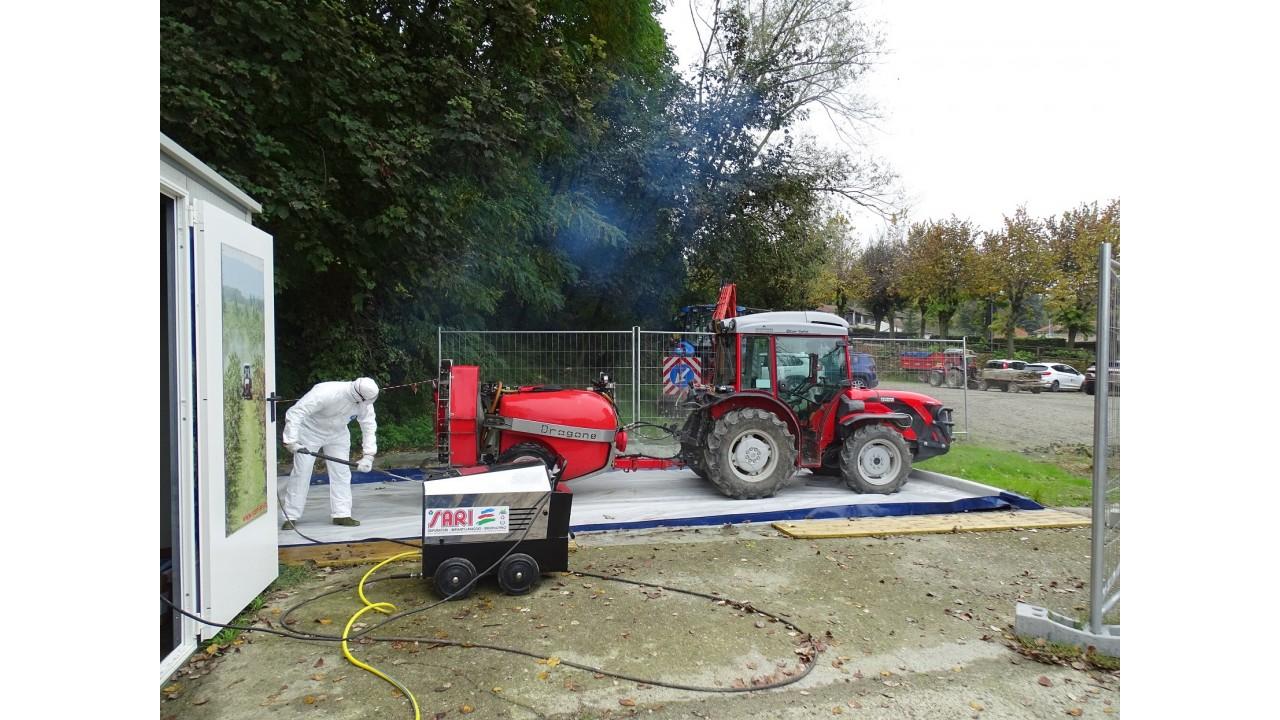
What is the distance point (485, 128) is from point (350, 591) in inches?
225

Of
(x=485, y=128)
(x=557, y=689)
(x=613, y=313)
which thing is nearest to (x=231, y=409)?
(x=557, y=689)

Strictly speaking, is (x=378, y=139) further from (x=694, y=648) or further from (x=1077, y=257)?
(x=1077, y=257)

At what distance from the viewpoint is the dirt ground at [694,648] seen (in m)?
3.17

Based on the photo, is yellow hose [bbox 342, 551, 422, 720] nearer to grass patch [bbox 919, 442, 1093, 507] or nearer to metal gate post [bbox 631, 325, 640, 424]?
metal gate post [bbox 631, 325, 640, 424]

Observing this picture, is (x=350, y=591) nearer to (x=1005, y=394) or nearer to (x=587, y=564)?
(x=587, y=564)

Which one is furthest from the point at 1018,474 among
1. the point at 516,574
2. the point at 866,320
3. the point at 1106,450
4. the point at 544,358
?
the point at 866,320

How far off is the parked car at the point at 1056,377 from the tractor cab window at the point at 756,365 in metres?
21.1

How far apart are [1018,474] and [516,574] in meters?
7.38

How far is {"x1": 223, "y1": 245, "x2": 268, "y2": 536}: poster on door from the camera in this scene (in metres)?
3.91

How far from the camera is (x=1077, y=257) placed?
2884 centimetres

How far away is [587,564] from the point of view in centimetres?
516

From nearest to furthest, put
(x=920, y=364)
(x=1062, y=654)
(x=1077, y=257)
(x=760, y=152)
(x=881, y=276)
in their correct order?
(x=1062, y=654) < (x=920, y=364) < (x=760, y=152) < (x=1077, y=257) < (x=881, y=276)

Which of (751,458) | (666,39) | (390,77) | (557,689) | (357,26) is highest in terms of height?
(666,39)

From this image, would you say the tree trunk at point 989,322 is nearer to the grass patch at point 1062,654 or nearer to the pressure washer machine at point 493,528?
the grass patch at point 1062,654
